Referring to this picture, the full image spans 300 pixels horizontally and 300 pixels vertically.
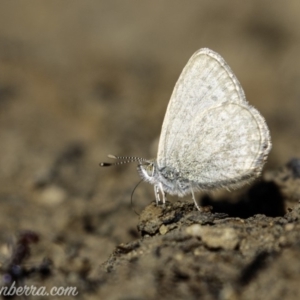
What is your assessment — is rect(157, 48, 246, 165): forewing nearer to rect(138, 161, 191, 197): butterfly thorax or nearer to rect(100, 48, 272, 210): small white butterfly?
rect(100, 48, 272, 210): small white butterfly

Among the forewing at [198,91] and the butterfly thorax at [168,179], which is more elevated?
the forewing at [198,91]

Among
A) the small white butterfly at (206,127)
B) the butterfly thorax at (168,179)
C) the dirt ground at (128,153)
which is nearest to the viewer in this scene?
the dirt ground at (128,153)

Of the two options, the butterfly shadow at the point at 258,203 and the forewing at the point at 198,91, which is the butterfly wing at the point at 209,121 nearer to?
the forewing at the point at 198,91

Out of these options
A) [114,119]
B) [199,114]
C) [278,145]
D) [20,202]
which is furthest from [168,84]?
[199,114]

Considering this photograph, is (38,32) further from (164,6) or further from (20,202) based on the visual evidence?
(20,202)

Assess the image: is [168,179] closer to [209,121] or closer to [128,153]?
[209,121]

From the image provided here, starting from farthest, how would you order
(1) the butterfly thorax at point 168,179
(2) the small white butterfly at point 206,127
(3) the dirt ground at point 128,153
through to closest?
(1) the butterfly thorax at point 168,179 < (2) the small white butterfly at point 206,127 < (3) the dirt ground at point 128,153

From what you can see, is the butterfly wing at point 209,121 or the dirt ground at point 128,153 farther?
the butterfly wing at point 209,121

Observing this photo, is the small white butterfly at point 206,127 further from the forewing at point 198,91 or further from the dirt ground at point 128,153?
the dirt ground at point 128,153

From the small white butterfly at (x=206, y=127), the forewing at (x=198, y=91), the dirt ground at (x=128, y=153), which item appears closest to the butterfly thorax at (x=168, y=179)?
the small white butterfly at (x=206, y=127)
